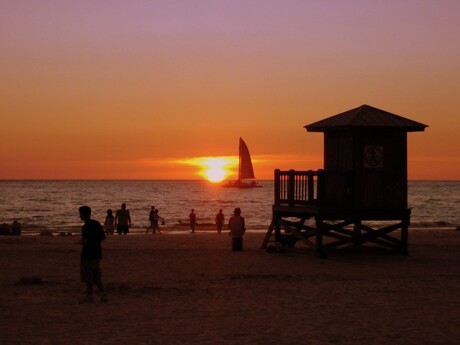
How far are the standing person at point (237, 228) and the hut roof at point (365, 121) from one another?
3867mm

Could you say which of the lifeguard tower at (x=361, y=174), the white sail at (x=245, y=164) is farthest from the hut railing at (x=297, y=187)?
the white sail at (x=245, y=164)

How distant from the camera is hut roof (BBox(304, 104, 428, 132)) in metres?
22.9

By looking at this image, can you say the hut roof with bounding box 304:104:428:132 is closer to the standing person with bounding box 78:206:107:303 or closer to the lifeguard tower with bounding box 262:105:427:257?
the lifeguard tower with bounding box 262:105:427:257

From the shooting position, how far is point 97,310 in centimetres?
1350

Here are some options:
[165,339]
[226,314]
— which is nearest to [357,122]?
[226,314]

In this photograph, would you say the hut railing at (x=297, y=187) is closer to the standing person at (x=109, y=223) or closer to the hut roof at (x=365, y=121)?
the hut roof at (x=365, y=121)

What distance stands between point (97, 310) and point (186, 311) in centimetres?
166

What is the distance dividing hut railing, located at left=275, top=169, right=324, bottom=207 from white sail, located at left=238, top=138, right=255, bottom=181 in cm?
10796

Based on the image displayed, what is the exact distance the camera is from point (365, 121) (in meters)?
23.0

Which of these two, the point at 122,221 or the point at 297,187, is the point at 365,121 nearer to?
the point at 297,187

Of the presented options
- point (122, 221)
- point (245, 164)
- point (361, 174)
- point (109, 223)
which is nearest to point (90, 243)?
point (361, 174)

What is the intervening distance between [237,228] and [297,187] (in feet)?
8.70

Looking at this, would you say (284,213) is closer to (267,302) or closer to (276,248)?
(276,248)

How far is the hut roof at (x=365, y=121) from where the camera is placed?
2288cm
